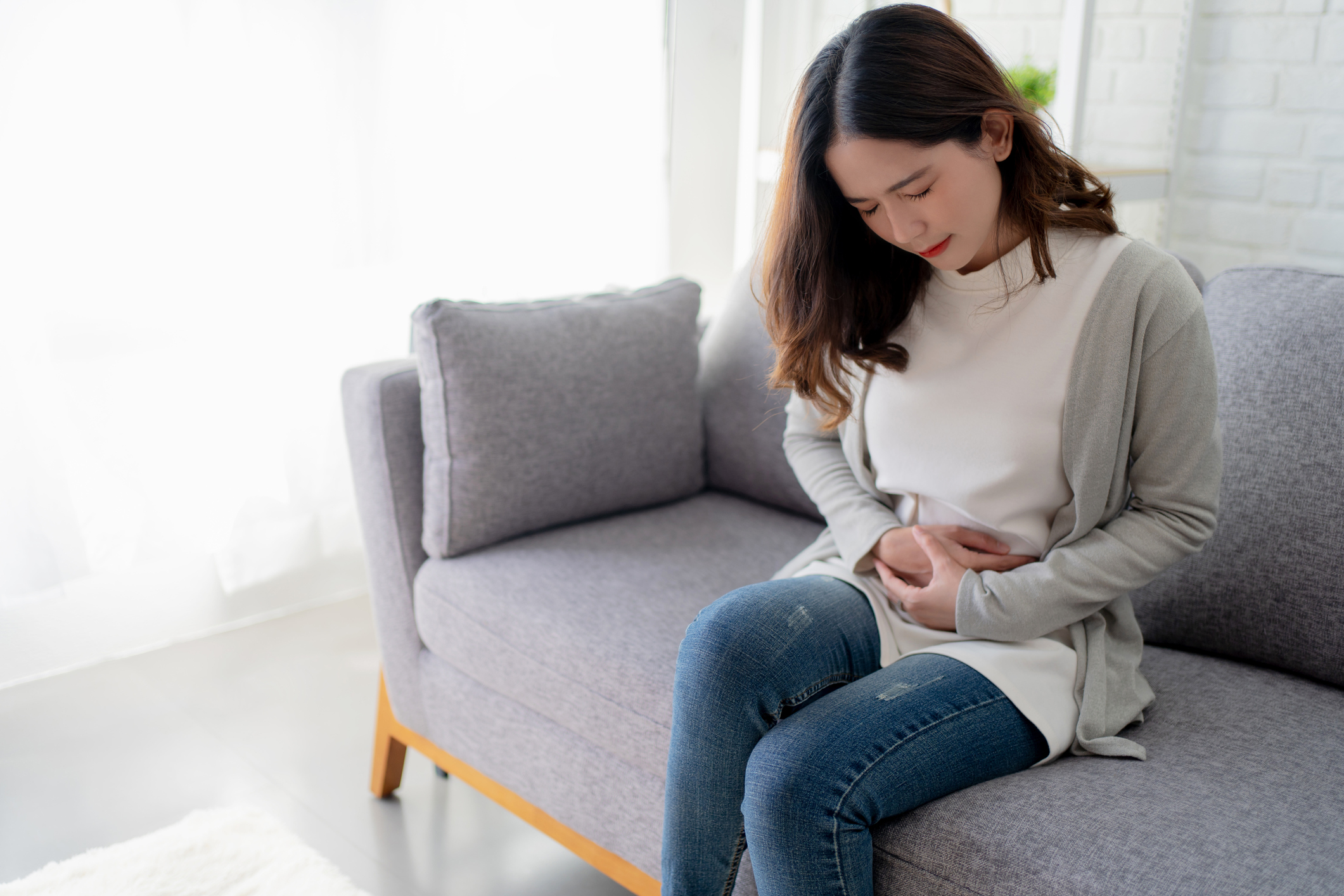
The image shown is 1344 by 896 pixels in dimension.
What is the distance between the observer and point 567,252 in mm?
2512

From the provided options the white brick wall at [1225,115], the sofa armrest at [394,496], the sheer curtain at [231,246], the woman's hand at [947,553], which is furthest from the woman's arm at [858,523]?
the sheer curtain at [231,246]

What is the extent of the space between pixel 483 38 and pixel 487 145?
22 cm

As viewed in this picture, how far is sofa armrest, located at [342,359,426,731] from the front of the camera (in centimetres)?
152

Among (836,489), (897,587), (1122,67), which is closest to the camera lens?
(897,587)

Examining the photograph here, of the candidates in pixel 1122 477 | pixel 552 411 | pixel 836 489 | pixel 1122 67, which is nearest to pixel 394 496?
pixel 552 411

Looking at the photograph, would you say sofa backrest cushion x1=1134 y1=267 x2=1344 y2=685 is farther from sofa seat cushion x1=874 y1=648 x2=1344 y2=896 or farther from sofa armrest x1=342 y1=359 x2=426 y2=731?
sofa armrest x1=342 y1=359 x2=426 y2=731

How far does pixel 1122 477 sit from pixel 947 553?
0.18 m

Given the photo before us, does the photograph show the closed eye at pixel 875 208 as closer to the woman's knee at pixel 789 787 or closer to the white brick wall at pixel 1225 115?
the woman's knee at pixel 789 787

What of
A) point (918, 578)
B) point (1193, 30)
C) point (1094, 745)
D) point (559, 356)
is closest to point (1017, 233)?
point (918, 578)

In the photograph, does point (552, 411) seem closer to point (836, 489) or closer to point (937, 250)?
point (836, 489)

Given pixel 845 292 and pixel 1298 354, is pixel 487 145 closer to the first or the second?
pixel 845 292

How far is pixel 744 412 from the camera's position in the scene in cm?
171

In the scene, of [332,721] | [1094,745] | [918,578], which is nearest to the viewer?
[1094,745]

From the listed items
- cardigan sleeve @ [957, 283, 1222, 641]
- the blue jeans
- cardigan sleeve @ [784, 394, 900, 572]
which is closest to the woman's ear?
cardigan sleeve @ [957, 283, 1222, 641]
